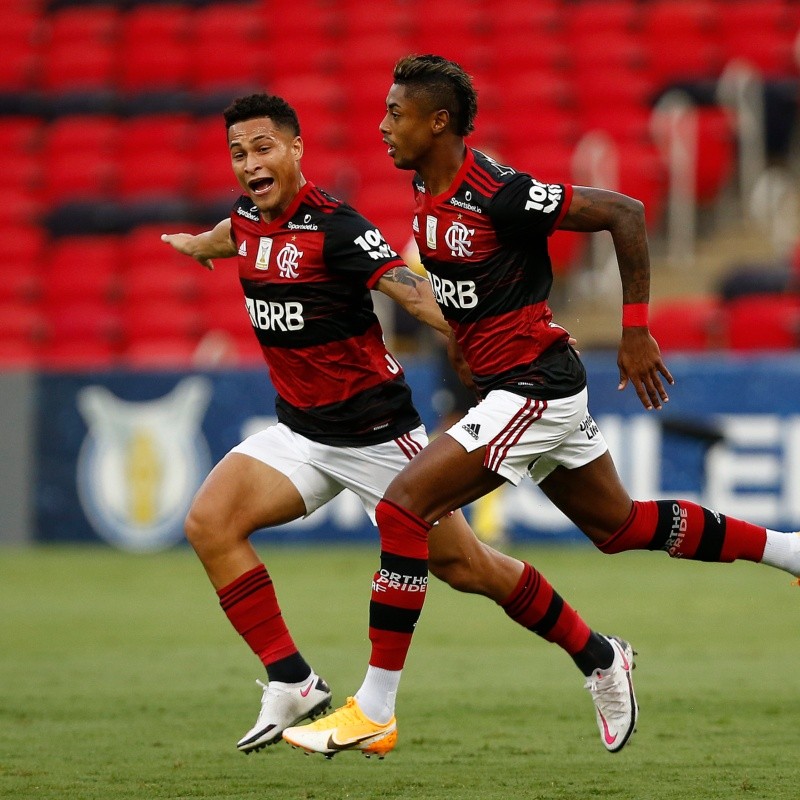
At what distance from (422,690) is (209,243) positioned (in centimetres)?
234

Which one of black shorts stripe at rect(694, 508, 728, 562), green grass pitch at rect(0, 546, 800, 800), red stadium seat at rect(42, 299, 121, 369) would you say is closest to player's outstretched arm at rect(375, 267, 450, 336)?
black shorts stripe at rect(694, 508, 728, 562)

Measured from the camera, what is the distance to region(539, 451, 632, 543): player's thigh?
552cm

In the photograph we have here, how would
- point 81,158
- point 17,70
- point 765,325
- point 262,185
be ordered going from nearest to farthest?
point 262,185, point 765,325, point 81,158, point 17,70

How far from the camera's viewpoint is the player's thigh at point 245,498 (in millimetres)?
5465

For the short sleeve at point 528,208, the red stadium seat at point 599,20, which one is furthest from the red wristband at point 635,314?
the red stadium seat at point 599,20

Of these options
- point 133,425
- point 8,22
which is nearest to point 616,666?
point 133,425

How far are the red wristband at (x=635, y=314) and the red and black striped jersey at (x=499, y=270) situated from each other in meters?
0.25

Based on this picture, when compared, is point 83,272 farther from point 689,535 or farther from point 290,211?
point 689,535

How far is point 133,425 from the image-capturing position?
1277 centimetres

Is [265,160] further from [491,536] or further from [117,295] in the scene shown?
[117,295]

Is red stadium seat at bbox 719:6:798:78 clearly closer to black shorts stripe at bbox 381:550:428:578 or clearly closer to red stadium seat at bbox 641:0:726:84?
red stadium seat at bbox 641:0:726:84

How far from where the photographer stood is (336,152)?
16.6m

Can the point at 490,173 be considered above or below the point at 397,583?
above

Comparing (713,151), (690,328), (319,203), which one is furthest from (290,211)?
(713,151)
